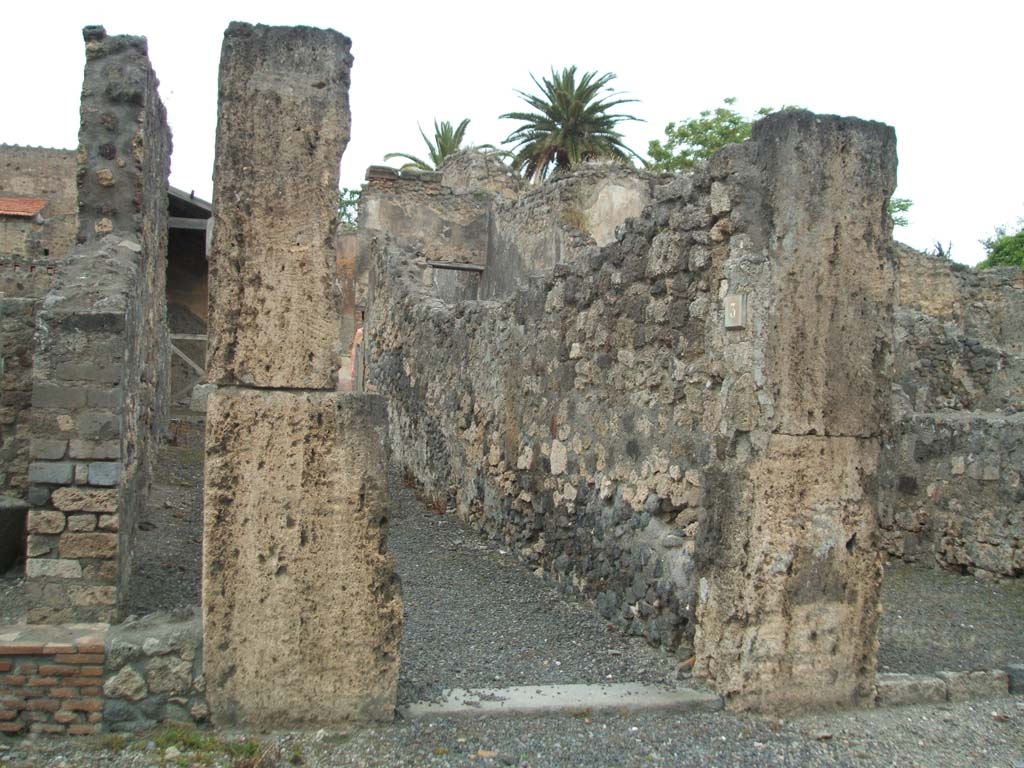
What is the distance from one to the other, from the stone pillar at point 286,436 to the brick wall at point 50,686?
1.36 ft

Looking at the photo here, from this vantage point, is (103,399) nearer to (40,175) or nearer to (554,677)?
(554,677)

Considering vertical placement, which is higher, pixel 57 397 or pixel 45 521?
pixel 57 397

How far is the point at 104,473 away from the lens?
15.5 feet

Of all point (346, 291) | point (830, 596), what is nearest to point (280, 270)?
point (830, 596)

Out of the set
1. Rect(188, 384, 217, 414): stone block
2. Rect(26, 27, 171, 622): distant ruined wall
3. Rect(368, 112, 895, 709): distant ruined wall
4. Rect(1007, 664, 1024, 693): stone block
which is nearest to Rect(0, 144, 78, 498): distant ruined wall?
Rect(26, 27, 171, 622): distant ruined wall

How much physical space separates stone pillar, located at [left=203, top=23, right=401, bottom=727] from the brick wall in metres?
0.42

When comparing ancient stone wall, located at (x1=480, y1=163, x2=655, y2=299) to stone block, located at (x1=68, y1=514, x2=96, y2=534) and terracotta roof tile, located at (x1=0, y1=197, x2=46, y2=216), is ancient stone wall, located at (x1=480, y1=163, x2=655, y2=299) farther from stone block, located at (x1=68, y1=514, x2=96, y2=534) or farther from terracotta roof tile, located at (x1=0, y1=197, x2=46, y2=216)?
terracotta roof tile, located at (x1=0, y1=197, x2=46, y2=216)

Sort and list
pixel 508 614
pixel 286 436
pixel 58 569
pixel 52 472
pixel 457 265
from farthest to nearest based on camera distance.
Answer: pixel 457 265 → pixel 508 614 → pixel 52 472 → pixel 58 569 → pixel 286 436

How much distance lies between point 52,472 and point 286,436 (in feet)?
6.33

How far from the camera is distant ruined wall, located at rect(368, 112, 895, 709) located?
13.1ft

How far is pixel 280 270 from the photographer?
346 cm

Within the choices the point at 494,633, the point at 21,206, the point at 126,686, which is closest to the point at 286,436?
the point at 126,686

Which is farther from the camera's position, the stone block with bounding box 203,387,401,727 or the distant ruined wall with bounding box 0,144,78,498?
the distant ruined wall with bounding box 0,144,78,498

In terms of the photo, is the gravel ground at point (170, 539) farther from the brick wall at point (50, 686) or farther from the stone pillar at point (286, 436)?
the stone pillar at point (286, 436)
